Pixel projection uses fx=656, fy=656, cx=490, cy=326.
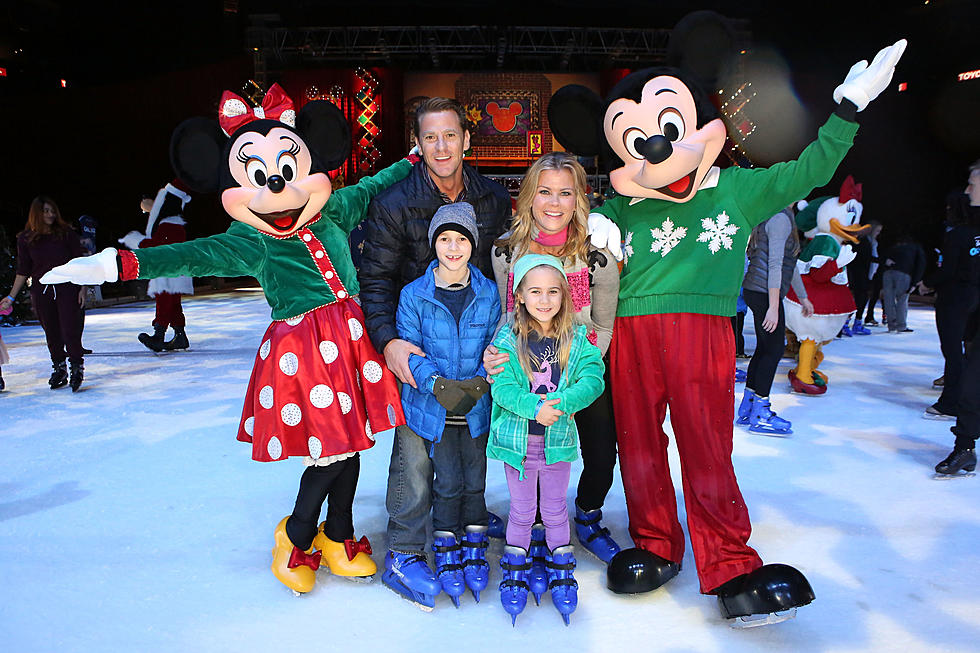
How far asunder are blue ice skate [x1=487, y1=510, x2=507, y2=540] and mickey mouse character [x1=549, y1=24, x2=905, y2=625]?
0.49 metres

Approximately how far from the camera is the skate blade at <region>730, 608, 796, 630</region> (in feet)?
5.66

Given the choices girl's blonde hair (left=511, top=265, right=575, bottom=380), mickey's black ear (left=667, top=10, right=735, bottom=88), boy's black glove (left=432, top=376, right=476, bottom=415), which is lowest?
boy's black glove (left=432, top=376, right=476, bottom=415)

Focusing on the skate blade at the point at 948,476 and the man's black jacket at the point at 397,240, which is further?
the skate blade at the point at 948,476

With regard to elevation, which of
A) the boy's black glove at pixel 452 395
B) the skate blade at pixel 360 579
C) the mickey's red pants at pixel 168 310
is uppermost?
the boy's black glove at pixel 452 395

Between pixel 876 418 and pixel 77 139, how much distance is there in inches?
583

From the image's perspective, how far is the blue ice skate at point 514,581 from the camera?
183 cm

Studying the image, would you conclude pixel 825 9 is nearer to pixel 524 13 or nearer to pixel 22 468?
pixel 524 13

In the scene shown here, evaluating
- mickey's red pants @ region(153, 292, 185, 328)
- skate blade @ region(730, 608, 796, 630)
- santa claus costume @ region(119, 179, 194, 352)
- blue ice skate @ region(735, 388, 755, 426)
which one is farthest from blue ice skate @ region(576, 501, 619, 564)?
mickey's red pants @ region(153, 292, 185, 328)

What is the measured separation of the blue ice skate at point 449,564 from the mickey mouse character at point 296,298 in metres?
0.24

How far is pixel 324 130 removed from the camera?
2.15 metres

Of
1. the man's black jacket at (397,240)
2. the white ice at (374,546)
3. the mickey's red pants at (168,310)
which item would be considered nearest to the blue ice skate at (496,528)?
the white ice at (374,546)

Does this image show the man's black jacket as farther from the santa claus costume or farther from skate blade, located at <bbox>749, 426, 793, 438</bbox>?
the santa claus costume

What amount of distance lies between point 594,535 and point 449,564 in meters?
0.53

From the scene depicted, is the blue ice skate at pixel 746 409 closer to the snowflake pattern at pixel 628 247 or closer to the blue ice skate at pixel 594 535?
the blue ice skate at pixel 594 535
